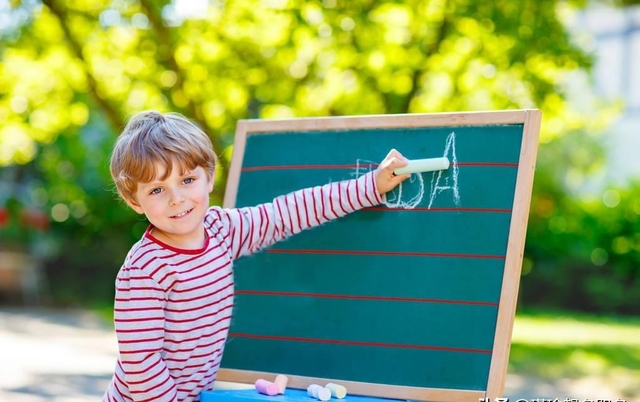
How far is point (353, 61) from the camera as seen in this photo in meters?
8.04

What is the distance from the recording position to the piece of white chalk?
9.39 feet

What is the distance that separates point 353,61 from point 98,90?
2.45 m

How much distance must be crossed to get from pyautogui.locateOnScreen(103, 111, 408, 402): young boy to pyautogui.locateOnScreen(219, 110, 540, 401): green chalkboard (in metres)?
0.35

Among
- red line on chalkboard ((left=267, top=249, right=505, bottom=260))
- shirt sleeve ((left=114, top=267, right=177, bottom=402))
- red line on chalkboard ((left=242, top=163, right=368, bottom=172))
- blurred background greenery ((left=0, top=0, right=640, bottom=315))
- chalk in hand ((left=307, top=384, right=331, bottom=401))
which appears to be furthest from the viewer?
blurred background greenery ((left=0, top=0, right=640, bottom=315))

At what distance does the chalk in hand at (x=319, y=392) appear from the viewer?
2.68 metres

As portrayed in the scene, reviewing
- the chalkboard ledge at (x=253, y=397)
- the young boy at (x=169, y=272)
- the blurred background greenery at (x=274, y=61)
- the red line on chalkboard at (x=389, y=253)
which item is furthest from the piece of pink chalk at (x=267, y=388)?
the blurred background greenery at (x=274, y=61)

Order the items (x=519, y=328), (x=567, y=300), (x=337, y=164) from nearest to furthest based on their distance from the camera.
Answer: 1. (x=337, y=164)
2. (x=519, y=328)
3. (x=567, y=300)

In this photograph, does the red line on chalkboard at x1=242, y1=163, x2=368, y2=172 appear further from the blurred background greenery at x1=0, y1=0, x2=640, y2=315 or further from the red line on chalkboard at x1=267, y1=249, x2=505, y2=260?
the blurred background greenery at x1=0, y1=0, x2=640, y2=315

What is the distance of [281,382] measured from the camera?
2.82 metres

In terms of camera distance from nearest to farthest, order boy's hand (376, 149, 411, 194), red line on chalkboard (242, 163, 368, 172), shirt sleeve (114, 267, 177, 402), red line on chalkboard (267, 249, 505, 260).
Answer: shirt sleeve (114, 267, 177, 402), red line on chalkboard (267, 249, 505, 260), boy's hand (376, 149, 411, 194), red line on chalkboard (242, 163, 368, 172)

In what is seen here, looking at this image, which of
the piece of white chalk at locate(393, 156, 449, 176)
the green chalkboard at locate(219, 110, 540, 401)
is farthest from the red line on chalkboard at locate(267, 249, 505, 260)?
the piece of white chalk at locate(393, 156, 449, 176)

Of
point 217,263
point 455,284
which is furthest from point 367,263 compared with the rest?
point 217,263

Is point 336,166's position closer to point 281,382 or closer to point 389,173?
point 389,173

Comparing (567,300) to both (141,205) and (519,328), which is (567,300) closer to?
(519,328)
